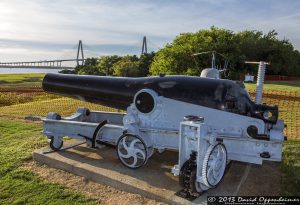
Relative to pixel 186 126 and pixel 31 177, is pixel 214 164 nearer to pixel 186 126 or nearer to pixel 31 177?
pixel 186 126

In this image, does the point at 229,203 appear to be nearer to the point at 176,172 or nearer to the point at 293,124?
the point at 176,172

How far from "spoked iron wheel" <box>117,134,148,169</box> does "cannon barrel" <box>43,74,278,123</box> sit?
29.0 inches

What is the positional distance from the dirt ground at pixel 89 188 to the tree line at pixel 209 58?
17345mm

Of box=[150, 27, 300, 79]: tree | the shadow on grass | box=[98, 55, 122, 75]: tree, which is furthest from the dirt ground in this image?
box=[98, 55, 122, 75]: tree

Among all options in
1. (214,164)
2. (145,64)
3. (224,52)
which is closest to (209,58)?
(224,52)

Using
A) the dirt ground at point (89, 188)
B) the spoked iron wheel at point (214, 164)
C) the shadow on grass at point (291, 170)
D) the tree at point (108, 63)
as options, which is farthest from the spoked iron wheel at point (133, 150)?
the tree at point (108, 63)

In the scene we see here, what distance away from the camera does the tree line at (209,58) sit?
28.8m

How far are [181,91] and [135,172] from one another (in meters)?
1.28

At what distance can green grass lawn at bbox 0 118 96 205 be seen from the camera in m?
4.49

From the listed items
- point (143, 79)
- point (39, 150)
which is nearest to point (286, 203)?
point (143, 79)

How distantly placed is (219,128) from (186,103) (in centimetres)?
56

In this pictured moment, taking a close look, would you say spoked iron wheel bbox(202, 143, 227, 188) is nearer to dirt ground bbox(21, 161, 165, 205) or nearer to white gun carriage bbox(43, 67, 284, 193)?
white gun carriage bbox(43, 67, 284, 193)

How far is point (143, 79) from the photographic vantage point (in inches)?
216

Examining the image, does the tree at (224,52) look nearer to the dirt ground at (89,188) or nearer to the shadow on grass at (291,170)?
the shadow on grass at (291,170)
